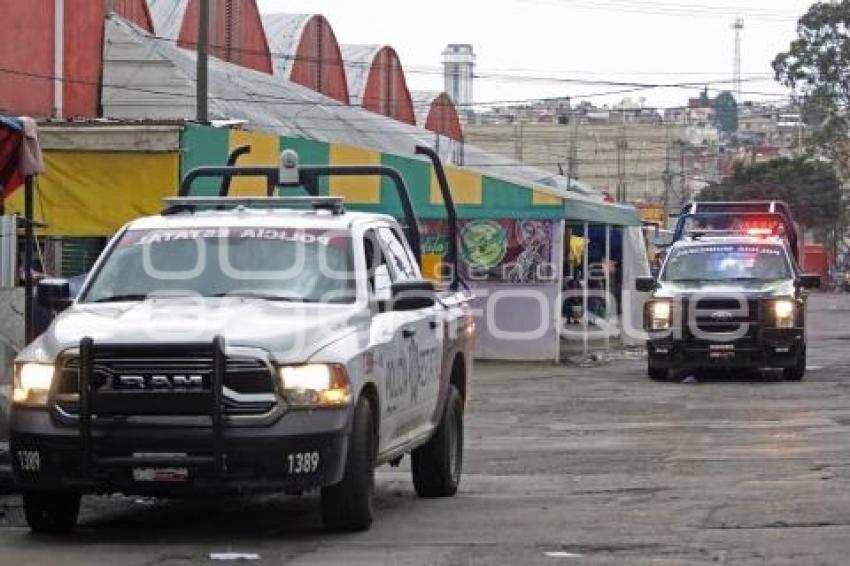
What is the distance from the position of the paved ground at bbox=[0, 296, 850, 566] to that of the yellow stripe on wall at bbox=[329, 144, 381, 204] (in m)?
9.80

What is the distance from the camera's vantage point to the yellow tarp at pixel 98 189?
24.4 m

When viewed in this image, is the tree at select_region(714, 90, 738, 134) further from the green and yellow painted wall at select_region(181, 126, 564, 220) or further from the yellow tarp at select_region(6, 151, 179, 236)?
the yellow tarp at select_region(6, 151, 179, 236)

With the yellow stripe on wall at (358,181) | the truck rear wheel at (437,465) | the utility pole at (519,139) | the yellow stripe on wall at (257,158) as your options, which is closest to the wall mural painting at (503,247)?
the yellow stripe on wall at (358,181)

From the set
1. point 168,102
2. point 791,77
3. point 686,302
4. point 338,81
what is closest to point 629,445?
point 686,302

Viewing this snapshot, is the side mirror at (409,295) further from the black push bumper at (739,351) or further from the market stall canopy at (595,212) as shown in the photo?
the market stall canopy at (595,212)

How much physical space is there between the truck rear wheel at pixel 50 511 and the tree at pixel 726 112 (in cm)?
9702

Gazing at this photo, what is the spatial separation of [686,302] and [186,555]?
1537cm

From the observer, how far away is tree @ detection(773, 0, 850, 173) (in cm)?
7350

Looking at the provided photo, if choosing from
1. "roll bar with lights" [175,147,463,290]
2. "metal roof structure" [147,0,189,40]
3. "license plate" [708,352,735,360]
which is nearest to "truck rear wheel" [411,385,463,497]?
"roll bar with lights" [175,147,463,290]

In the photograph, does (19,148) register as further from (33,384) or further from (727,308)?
(727,308)

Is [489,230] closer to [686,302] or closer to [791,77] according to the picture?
[686,302]

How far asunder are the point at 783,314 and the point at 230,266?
14598 mm

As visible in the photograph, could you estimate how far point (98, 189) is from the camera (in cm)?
2453

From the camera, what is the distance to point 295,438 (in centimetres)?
896
